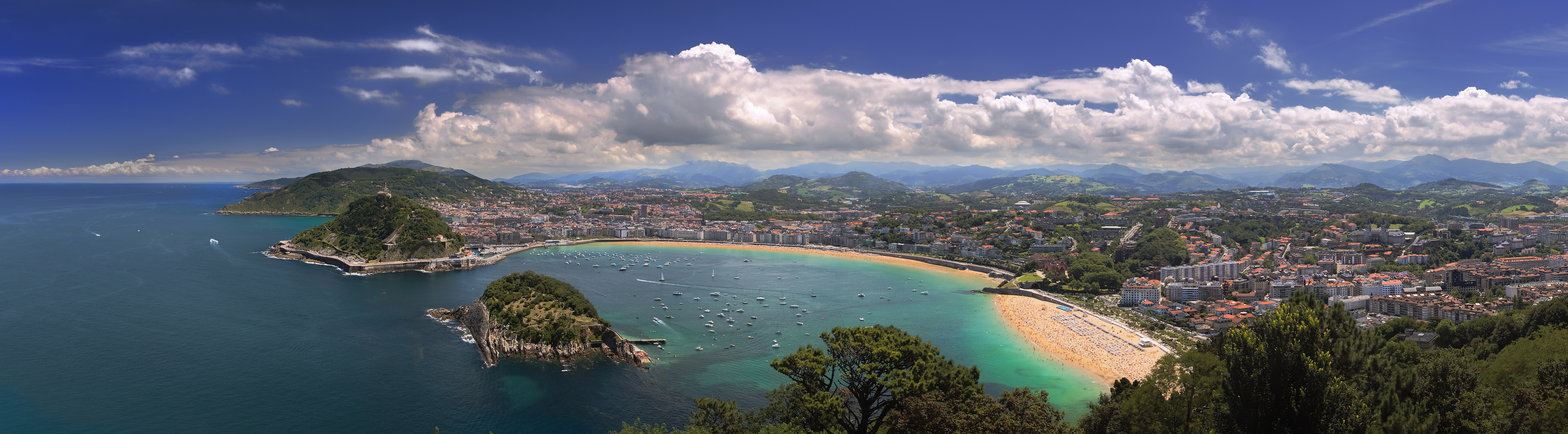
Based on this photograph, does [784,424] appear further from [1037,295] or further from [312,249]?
[312,249]

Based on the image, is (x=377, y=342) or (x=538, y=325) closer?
(x=538, y=325)

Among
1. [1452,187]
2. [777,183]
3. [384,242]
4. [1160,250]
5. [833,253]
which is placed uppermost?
[777,183]

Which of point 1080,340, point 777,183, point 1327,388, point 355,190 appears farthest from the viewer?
point 777,183

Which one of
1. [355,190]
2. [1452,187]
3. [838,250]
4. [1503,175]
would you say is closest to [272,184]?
[355,190]

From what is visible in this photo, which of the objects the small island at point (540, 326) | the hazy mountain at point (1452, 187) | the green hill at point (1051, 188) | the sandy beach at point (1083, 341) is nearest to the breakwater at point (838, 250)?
the sandy beach at point (1083, 341)

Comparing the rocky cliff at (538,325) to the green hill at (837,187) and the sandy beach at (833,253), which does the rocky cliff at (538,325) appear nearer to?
the sandy beach at (833,253)

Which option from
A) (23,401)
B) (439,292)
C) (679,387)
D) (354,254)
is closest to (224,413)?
(23,401)

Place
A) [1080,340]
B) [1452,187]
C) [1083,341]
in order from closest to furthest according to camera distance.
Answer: [1083,341], [1080,340], [1452,187]

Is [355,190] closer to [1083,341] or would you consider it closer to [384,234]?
[384,234]
